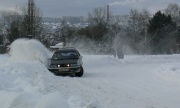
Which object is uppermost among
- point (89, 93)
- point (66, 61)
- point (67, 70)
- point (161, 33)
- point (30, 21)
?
point (30, 21)

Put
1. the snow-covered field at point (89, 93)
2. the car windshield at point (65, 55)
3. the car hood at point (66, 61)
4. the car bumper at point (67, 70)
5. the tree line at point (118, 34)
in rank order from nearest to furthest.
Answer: the snow-covered field at point (89, 93)
the car bumper at point (67, 70)
the car hood at point (66, 61)
the car windshield at point (65, 55)
the tree line at point (118, 34)

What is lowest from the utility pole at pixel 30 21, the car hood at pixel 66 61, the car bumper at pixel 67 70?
the car bumper at pixel 67 70

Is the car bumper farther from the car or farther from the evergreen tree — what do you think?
the evergreen tree

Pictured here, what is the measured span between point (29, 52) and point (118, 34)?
37.9 meters

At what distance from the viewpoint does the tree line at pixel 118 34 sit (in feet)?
218

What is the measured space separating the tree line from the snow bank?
1949 cm

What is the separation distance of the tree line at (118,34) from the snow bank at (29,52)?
19.5 m

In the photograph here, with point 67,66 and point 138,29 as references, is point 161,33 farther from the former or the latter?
point 67,66

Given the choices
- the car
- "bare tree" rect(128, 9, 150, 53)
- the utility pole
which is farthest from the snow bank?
"bare tree" rect(128, 9, 150, 53)

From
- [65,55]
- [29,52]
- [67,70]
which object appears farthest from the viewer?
[29,52]

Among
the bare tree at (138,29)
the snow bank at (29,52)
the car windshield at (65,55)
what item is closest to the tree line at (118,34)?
the bare tree at (138,29)

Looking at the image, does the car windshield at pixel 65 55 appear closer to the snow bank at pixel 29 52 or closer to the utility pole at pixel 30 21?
the snow bank at pixel 29 52

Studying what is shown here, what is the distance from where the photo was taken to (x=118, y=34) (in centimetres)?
7000

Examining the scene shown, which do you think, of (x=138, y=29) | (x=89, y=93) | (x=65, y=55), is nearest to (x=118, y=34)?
(x=138, y=29)
